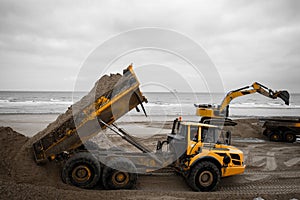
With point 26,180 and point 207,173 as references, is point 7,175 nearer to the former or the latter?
point 26,180

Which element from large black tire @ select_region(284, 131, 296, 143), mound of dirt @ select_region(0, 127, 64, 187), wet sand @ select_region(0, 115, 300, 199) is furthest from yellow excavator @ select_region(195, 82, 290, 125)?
mound of dirt @ select_region(0, 127, 64, 187)

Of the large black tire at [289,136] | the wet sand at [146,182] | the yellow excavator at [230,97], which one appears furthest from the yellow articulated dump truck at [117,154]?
the large black tire at [289,136]

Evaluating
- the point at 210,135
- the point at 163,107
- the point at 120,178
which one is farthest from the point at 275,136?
the point at 163,107

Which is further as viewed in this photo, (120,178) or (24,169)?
(120,178)

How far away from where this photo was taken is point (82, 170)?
663 centimetres

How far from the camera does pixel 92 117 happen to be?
6.39 metres

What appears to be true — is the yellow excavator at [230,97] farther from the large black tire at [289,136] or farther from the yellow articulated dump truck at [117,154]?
the yellow articulated dump truck at [117,154]

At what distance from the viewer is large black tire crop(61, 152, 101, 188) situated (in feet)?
21.5

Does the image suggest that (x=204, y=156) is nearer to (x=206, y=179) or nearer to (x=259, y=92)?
(x=206, y=179)

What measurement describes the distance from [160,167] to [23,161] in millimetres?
3996

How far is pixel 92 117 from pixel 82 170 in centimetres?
157

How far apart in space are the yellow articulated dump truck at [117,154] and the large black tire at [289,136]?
1091 centimetres

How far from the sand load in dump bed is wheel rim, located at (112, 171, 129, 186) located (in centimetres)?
135

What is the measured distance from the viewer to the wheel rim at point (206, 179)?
694cm
